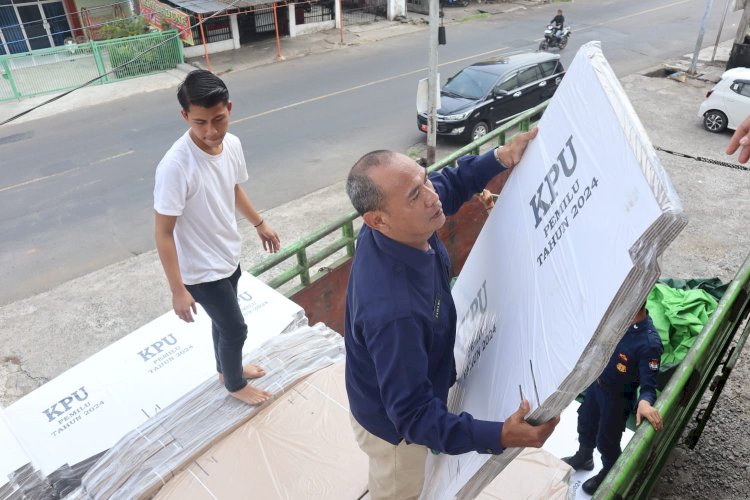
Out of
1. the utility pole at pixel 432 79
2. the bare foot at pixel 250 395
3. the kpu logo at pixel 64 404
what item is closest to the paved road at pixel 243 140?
the utility pole at pixel 432 79

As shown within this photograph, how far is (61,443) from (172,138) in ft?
35.0

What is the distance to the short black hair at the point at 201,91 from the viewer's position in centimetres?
241

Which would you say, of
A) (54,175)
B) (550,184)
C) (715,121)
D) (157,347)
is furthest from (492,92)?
(550,184)

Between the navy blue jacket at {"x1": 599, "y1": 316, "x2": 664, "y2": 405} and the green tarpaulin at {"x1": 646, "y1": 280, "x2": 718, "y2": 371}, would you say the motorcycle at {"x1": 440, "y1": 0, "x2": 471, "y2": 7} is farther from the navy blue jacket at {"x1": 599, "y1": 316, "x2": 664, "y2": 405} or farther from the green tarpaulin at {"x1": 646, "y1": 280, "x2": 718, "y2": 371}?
the navy blue jacket at {"x1": 599, "y1": 316, "x2": 664, "y2": 405}

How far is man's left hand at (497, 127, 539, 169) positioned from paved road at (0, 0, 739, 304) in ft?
25.5

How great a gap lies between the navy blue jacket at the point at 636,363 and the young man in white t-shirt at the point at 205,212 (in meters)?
1.93

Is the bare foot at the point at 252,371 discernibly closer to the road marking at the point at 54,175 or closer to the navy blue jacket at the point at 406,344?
the navy blue jacket at the point at 406,344

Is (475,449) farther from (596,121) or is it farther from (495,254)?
(596,121)

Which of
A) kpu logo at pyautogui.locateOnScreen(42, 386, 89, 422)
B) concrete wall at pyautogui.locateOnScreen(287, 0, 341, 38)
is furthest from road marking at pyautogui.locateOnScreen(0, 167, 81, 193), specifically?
concrete wall at pyautogui.locateOnScreen(287, 0, 341, 38)

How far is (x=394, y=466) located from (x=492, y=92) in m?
10.7

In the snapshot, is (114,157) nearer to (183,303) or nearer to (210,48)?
(210,48)

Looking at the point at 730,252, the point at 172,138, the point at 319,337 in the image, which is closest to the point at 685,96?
the point at 730,252

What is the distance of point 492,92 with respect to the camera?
11.8 metres

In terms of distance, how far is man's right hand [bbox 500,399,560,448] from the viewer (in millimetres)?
1499
